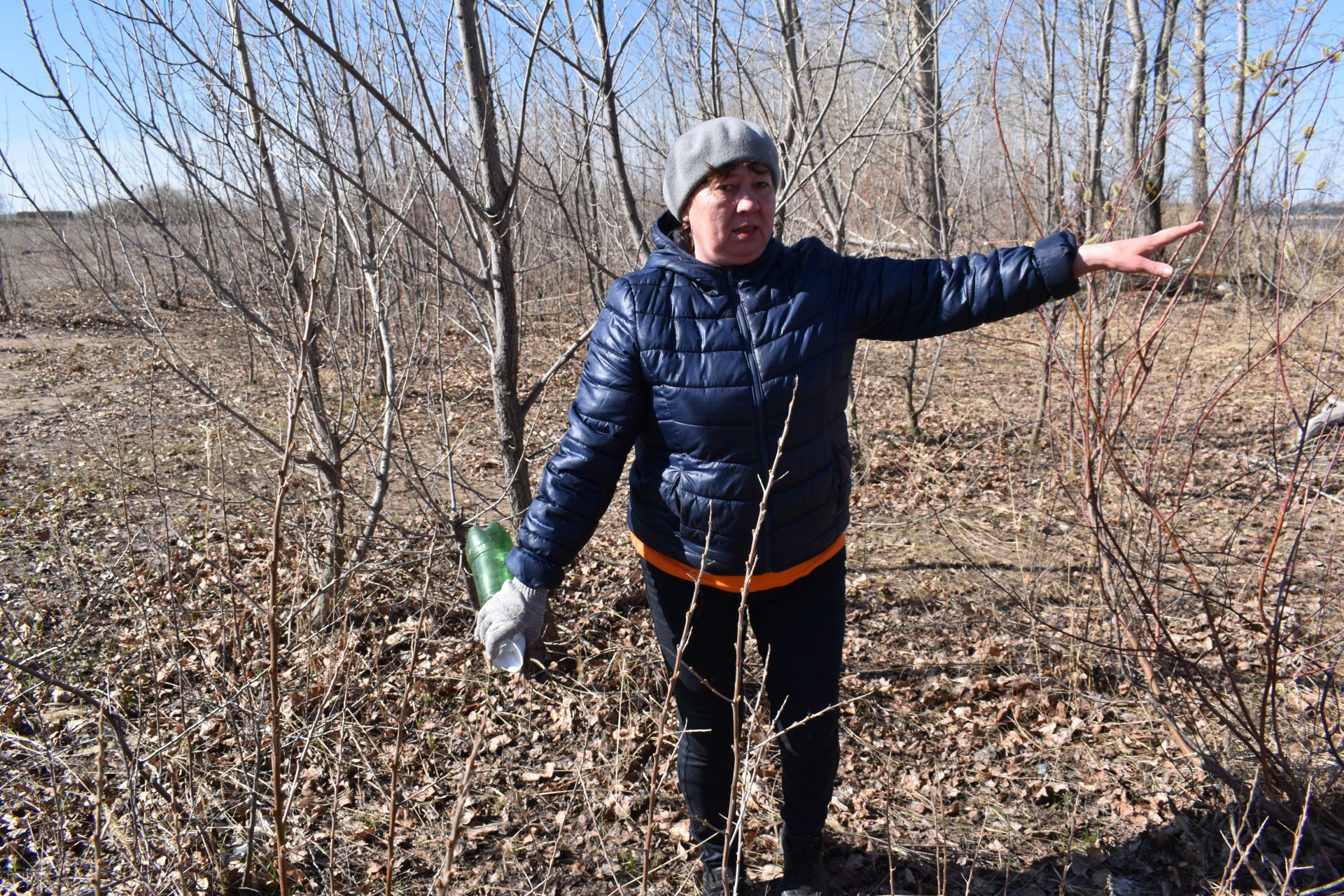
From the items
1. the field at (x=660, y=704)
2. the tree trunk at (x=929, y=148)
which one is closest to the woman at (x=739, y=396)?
the field at (x=660, y=704)

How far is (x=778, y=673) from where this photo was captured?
6.94 feet

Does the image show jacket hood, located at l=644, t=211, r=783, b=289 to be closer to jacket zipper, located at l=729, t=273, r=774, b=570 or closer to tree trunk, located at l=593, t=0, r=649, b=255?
jacket zipper, located at l=729, t=273, r=774, b=570

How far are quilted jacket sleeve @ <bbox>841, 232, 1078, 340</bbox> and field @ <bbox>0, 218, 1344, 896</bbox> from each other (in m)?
0.26

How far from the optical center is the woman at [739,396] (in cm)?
189

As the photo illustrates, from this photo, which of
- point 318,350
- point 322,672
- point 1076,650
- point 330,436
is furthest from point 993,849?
point 318,350

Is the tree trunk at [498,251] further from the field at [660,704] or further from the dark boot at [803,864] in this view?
the dark boot at [803,864]

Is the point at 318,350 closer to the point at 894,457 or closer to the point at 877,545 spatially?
the point at 877,545

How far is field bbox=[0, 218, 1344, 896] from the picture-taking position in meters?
2.30

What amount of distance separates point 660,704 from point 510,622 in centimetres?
159

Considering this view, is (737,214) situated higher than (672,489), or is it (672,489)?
(737,214)

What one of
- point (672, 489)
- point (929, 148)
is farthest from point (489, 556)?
point (929, 148)

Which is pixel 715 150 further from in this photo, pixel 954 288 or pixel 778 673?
pixel 778 673

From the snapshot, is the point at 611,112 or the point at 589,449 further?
the point at 611,112

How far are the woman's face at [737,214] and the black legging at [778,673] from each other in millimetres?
773
